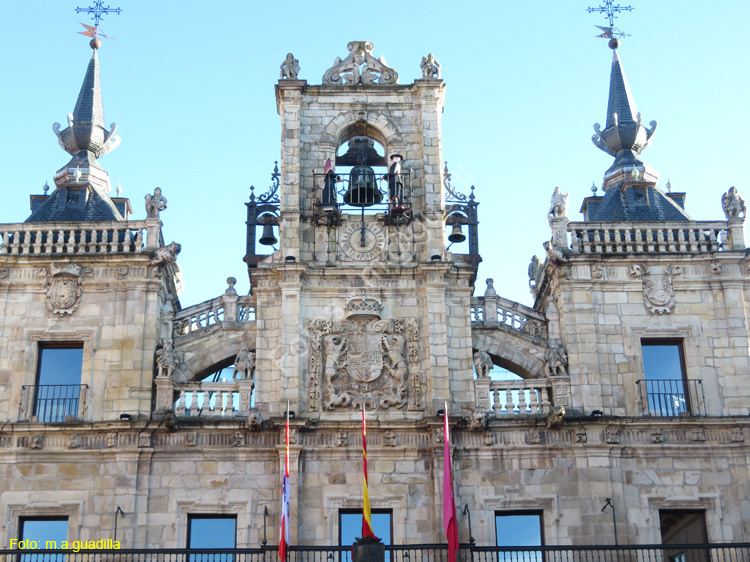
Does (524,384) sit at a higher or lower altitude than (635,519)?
higher

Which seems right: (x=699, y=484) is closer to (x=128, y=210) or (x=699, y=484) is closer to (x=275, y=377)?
(x=275, y=377)

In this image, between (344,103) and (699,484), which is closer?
(699,484)

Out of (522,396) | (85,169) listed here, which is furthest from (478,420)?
(85,169)

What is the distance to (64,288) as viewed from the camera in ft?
81.4

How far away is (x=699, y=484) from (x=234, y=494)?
8380 mm

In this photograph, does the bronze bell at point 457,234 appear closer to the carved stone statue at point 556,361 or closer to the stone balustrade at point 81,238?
the carved stone statue at point 556,361

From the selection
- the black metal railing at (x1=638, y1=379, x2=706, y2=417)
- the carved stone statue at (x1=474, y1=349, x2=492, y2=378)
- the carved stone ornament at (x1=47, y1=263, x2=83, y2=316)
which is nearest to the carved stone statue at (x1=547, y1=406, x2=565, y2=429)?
the carved stone statue at (x1=474, y1=349, x2=492, y2=378)

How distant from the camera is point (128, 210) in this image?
29.2m

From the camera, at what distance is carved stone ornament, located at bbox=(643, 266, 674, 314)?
2495 centimetres

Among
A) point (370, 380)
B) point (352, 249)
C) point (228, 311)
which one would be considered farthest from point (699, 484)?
point (228, 311)

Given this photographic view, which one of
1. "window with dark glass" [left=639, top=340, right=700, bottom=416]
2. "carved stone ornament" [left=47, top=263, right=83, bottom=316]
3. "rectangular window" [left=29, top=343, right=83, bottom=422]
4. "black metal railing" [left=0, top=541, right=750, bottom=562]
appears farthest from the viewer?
"carved stone ornament" [left=47, top=263, right=83, bottom=316]

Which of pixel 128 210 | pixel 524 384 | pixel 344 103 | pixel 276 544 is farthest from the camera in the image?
pixel 128 210

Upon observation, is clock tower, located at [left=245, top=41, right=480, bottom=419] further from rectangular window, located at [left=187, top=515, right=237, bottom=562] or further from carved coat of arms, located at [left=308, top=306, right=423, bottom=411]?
rectangular window, located at [left=187, top=515, right=237, bottom=562]

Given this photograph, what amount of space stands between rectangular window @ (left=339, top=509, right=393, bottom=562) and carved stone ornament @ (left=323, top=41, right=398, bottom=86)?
9.00 meters
